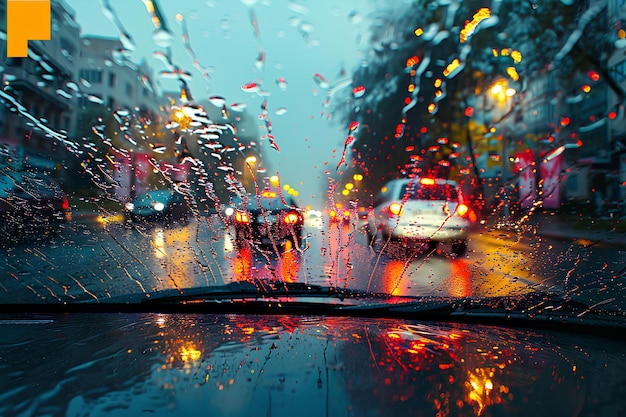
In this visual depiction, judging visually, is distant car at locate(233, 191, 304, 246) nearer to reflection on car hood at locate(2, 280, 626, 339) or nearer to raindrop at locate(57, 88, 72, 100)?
reflection on car hood at locate(2, 280, 626, 339)

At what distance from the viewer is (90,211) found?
753 centimetres

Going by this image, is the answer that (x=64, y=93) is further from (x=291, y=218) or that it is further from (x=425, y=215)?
(x=425, y=215)

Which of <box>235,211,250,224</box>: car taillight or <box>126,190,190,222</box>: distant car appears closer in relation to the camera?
<box>235,211,250,224</box>: car taillight

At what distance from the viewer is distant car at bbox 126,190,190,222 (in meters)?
7.18

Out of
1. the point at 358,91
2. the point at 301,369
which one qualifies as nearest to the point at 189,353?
the point at 301,369

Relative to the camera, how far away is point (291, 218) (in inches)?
307

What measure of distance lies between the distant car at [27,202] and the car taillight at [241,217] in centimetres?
241

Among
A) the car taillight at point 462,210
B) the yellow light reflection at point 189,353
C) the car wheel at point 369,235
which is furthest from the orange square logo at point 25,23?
the car taillight at point 462,210

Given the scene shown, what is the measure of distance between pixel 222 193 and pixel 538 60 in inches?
191

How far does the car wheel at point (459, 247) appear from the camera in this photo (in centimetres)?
776

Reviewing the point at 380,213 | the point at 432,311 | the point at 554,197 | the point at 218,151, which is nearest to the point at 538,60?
the point at 554,197

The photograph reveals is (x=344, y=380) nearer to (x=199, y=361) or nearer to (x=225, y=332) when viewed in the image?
(x=199, y=361)

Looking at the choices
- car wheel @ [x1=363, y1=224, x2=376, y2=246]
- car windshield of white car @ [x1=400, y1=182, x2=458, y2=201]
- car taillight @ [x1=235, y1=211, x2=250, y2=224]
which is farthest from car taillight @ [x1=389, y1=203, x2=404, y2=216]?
car taillight @ [x1=235, y1=211, x2=250, y2=224]

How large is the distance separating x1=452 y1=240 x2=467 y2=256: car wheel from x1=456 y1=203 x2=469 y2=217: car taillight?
0.41 metres
